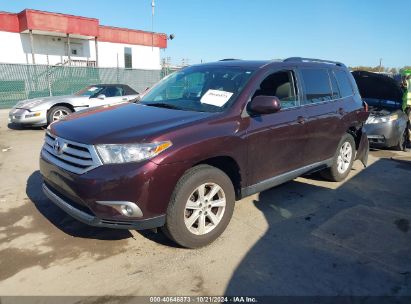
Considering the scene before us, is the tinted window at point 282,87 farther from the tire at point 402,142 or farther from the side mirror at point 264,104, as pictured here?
the tire at point 402,142

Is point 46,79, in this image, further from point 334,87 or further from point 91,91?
point 334,87

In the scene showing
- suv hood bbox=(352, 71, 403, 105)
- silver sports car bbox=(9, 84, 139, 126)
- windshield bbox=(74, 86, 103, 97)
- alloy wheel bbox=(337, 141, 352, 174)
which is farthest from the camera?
windshield bbox=(74, 86, 103, 97)

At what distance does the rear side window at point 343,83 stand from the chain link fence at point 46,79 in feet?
49.3

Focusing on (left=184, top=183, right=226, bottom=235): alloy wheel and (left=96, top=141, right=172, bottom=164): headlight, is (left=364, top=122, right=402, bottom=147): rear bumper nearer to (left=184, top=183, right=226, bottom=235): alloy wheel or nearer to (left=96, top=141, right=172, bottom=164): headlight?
(left=184, top=183, right=226, bottom=235): alloy wheel

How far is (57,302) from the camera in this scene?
9.05ft

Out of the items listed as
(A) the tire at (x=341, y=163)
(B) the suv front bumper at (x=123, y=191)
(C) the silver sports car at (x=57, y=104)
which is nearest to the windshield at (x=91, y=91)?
A: (C) the silver sports car at (x=57, y=104)

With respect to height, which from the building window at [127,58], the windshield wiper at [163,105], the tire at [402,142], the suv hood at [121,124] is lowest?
the tire at [402,142]

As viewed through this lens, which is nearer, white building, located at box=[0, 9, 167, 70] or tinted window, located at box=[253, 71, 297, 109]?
tinted window, located at box=[253, 71, 297, 109]

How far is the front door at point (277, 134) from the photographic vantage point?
3.94 metres

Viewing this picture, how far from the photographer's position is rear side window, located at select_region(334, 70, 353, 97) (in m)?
5.59

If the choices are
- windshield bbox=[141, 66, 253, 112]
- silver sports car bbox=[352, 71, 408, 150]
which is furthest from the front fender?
windshield bbox=[141, 66, 253, 112]

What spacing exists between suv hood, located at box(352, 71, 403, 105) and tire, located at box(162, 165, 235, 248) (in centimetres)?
638

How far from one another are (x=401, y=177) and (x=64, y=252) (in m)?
5.57

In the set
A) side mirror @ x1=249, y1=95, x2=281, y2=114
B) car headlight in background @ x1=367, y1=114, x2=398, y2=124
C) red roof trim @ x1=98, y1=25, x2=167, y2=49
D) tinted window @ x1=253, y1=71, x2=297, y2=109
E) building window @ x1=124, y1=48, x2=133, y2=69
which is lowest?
car headlight in background @ x1=367, y1=114, x2=398, y2=124
